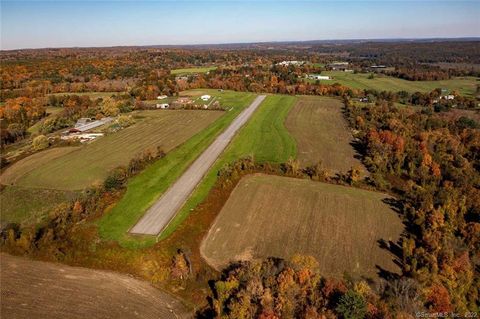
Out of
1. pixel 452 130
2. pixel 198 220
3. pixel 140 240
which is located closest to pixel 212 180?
pixel 198 220

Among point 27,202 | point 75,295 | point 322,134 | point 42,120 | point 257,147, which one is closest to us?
point 75,295

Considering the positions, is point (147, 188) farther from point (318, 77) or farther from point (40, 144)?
point (318, 77)

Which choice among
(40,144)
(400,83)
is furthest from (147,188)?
(400,83)

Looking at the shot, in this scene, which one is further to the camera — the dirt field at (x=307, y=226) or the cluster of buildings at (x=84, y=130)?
the cluster of buildings at (x=84, y=130)

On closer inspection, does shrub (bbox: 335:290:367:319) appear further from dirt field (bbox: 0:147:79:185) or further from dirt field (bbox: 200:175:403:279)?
dirt field (bbox: 0:147:79:185)

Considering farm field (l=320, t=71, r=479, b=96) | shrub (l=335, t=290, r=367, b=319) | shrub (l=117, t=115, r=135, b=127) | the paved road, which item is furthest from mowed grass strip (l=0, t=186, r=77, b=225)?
farm field (l=320, t=71, r=479, b=96)

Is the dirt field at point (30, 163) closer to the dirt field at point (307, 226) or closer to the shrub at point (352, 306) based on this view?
the dirt field at point (307, 226)

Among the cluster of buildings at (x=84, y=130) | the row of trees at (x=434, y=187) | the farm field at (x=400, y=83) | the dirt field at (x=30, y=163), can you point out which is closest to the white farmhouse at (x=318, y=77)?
the farm field at (x=400, y=83)
